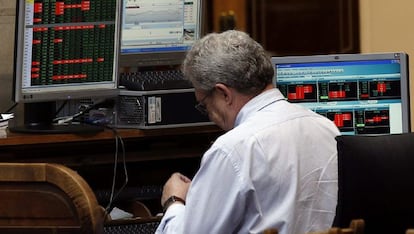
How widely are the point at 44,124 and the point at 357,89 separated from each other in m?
1.09

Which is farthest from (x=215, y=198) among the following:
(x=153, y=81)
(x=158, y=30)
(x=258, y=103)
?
(x=158, y=30)

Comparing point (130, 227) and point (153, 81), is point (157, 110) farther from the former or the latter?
point (130, 227)

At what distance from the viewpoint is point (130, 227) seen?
2.96m

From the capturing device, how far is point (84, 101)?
3361 mm

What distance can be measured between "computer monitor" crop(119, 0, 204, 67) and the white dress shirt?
111 centimetres

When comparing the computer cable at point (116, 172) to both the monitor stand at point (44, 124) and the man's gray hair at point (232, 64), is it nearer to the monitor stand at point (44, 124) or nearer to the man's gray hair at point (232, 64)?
the monitor stand at point (44, 124)

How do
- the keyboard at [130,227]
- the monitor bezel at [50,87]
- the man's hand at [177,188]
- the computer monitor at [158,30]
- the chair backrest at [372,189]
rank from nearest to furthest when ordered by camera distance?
the chair backrest at [372,189], the man's hand at [177,188], the keyboard at [130,227], the monitor bezel at [50,87], the computer monitor at [158,30]

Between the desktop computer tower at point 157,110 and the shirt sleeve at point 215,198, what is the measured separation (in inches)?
35.2

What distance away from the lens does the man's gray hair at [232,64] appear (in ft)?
7.89

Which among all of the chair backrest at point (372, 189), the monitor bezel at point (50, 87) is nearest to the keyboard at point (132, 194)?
the monitor bezel at point (50, 87)

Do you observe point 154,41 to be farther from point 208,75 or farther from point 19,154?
point 208,75

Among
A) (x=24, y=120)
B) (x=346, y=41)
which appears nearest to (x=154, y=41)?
(x=24, y=120)

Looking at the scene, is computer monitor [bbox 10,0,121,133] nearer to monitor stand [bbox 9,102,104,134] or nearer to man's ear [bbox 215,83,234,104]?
monitor stand [bbox 9,102,104,134]

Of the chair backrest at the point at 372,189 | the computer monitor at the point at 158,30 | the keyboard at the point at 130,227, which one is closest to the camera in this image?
the chair backrest at the point at 372,189
